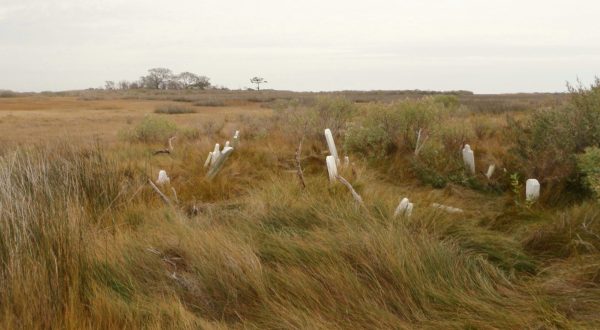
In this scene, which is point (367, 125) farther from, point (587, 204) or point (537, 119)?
point (587, 204)

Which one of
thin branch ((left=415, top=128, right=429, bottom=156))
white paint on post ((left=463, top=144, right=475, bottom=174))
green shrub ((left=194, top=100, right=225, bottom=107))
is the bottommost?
white paint on post ((left=463, top=144, right=475, bottom=174))

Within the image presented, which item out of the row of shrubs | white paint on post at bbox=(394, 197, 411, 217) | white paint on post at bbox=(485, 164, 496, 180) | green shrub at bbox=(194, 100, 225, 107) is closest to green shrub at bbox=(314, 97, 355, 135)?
the row of shrubs

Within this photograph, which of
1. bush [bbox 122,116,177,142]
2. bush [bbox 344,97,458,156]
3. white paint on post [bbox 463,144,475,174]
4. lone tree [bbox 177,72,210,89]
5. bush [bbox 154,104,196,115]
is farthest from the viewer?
lone tree [bbox 177,72,210,89]

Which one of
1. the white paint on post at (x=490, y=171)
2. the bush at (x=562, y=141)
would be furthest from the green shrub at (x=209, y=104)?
the bush at (x=562, y=141)

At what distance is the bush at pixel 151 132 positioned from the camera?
13.4m

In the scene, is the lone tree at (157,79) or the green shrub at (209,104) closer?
the green shrub at (209,104)

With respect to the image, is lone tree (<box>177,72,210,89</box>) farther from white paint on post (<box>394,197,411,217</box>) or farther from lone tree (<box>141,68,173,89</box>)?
white paint on post (<box>394,197,411,217</box>)

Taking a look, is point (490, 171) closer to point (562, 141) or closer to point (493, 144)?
point (562, 141)

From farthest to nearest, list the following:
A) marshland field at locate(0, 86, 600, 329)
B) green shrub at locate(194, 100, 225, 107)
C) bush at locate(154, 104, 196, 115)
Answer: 1. green shrub at locate(194, 100, 225, 107)
2. bush at locate(154, 104, 196, 115)
3. marshland field at locate(0, 86, 600, 329)

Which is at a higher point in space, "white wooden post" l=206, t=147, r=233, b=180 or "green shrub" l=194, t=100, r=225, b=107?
"green shrub" l=194, t=100, r=225, b=107

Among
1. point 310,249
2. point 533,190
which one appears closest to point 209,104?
point 533,190

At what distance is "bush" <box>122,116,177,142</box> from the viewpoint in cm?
1337

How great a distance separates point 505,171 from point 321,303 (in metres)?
4.48

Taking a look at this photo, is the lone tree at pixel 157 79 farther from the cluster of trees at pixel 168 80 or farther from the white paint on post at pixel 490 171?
the white paint on post at pixel 490 171
